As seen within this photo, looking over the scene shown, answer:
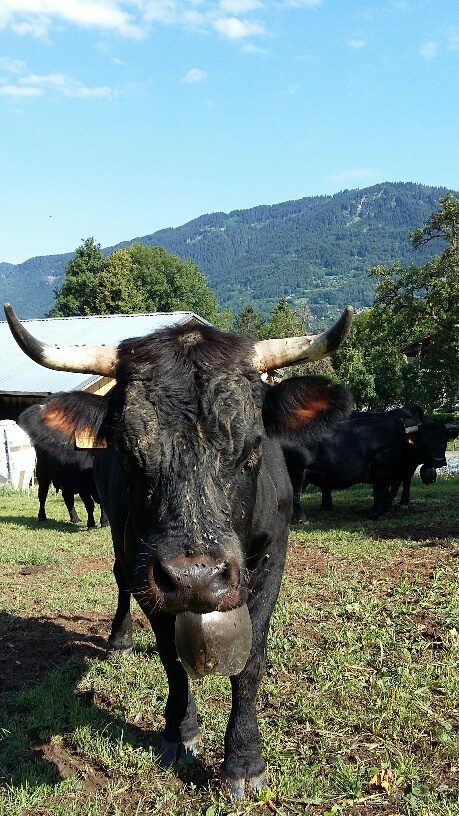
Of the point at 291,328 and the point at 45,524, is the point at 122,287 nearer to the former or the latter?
the point at 291,328

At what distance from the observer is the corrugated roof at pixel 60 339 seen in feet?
95.0

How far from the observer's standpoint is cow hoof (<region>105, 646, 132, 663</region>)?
233 inches

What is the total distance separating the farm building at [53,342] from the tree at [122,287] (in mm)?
20972

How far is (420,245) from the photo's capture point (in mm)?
30766

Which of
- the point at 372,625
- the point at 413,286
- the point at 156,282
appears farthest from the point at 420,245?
the point at 156,282

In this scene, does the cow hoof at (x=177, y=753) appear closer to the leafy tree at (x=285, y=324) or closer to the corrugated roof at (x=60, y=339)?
the corrugated roof at (x=60, y=339)

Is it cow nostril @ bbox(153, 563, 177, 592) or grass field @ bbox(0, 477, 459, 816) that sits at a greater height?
cow nostril @ bbox(153, 563, 177, 592)

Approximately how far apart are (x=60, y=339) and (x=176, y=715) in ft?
97.6

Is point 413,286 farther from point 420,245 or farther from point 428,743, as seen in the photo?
point 428,743

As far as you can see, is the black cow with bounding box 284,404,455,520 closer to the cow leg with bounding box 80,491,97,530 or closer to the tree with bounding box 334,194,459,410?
the cow leg with bounding box 80,491,97,530

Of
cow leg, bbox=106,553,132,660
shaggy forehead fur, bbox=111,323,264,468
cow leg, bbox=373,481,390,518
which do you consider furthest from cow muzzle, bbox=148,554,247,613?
cow leg, bbox=373,481,390,518

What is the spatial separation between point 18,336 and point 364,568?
20.2 feet

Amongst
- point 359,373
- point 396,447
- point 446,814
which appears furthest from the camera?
point 359,373

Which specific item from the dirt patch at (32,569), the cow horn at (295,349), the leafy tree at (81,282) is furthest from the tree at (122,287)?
the cow horn at (295,349)
